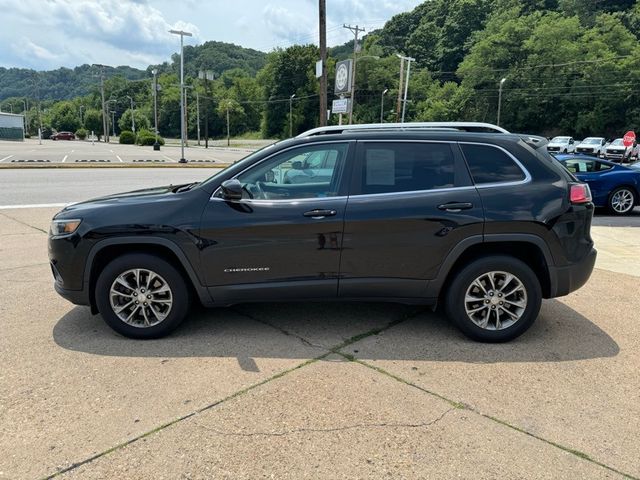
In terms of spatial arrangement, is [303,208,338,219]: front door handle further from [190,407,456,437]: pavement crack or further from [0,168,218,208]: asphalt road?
[0,168,218,208]: asphalt road

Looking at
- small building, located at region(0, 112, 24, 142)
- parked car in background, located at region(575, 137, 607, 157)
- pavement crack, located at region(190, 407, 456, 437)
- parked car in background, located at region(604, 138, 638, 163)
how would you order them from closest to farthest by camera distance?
pavement crack, located at region(190, 407, 456, 437) → parked car in background, located at region(604, 138, 638, 163) → parked car in background, located at region(575, 137, 607, 157) → small building, located at region(0, 112, 24, 142)

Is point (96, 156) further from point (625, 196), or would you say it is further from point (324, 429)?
point (324, 429)

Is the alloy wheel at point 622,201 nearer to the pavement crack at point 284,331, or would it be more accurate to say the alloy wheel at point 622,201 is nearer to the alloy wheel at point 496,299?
the alloy wheel at point 496,299

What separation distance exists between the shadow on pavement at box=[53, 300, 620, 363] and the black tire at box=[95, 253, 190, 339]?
9 centimetres

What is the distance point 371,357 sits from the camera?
380cm

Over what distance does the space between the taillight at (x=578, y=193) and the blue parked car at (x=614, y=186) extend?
8.48 metres

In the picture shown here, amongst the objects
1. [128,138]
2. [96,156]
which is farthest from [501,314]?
[128,138]

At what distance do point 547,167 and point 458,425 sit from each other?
230cm

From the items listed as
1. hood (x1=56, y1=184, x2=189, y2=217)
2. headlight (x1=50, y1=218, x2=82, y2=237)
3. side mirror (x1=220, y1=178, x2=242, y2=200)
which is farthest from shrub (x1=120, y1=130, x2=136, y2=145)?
side mirror (x1=220, y1=178, x2=242, y2=200)

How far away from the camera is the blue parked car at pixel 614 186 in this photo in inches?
453

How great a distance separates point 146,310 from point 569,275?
138 inches

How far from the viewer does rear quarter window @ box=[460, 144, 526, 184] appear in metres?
4.04

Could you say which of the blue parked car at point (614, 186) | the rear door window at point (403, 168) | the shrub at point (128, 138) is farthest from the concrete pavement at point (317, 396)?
the shrub at point (128, 138)

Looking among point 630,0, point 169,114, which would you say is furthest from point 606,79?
point 169,114
